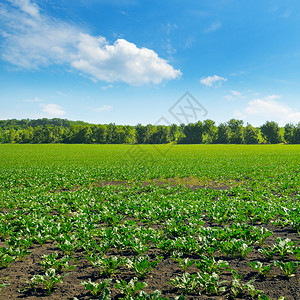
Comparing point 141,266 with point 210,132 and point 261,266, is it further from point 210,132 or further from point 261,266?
point 210,132

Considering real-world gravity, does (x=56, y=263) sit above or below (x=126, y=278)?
above

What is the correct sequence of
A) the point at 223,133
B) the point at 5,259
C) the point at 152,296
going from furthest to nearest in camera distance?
the point at 223,133, the point at 5,259, the point at 152,296

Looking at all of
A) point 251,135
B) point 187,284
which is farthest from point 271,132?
point 187,284

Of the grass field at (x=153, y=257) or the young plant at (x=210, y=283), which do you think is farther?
the grass field at (x=153, y=257)

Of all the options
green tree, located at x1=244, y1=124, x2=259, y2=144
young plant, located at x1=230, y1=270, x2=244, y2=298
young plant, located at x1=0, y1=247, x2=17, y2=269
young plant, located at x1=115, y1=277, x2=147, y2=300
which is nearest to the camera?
young plant, located at x1=115, y1=277, x2=147, y2=300

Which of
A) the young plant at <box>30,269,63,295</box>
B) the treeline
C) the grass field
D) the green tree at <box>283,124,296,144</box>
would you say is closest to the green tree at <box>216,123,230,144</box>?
the treeline

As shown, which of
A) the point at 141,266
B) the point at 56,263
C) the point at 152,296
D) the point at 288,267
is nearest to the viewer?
the point at 152,296

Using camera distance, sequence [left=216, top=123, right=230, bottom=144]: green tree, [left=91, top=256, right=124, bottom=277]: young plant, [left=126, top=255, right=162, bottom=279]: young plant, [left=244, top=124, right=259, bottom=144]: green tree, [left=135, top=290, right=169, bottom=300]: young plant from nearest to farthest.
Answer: [left=135, top=290, right=169, bottom=300]: young plant → [left=126, top=255, right=162, bottom=279]: young plant → [left=91, top=256, right=124, bottom=277]: young plant → [left=244, top=124, right=259, bottom=144]: green tree → [left=216, top=123, right=230, bottom=144]: green tree

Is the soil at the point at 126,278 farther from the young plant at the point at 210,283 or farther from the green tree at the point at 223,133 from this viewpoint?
the green tree at the point at 223,133

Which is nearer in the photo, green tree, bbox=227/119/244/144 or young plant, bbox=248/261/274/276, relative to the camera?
young plant, bbox=248/261/274/276

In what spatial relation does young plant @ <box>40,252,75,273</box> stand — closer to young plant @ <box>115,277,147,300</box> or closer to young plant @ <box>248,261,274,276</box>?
young plant @ <box>115,277,147,300</box>

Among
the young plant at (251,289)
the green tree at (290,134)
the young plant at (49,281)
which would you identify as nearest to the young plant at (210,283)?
the young plant at (251,289)

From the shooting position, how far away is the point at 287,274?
4.40 m

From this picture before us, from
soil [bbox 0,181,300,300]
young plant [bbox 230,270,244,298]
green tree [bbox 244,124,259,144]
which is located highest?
green tree [bbox 244,124,259,144]
